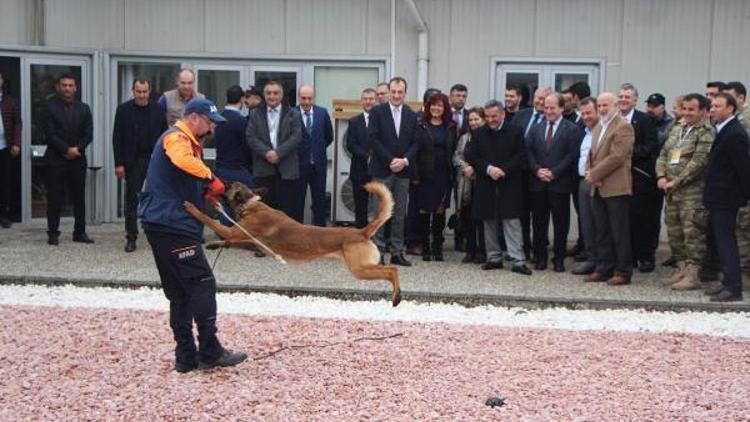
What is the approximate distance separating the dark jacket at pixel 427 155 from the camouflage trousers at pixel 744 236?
318cm

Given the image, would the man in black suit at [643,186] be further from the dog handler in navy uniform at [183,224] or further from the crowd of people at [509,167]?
the dog handler in navy uniform at [183,224]

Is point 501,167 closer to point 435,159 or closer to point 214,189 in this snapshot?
point 435,159

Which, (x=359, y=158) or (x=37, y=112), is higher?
(x=37, y=112)

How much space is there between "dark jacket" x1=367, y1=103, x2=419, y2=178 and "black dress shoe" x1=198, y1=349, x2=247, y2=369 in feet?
13.9

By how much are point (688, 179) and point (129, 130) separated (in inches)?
247

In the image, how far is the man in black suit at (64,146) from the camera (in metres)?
11.1

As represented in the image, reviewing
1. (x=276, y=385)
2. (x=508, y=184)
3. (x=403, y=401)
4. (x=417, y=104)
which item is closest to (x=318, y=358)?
(x=276, y=385)

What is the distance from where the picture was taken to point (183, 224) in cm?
591

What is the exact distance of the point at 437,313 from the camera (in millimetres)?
8180

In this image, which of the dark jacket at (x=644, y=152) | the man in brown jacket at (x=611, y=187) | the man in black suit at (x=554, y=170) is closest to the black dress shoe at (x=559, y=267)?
the man in black suit at (x=554, y=170)

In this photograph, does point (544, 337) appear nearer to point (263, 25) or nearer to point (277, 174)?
point (277, 174)

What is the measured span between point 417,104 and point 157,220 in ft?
21.1

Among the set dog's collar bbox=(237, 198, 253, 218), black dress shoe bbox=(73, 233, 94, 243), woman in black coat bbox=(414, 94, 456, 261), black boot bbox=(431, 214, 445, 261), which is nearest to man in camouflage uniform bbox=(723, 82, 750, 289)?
woman in black coat bbox=(414, 94, 456, 261)

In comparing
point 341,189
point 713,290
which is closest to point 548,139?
point 713,290
